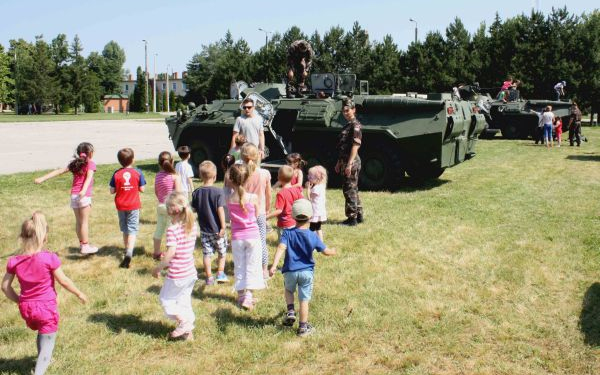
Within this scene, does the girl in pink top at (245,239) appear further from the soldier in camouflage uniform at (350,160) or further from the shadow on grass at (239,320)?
the soldier in camouflage uniform at (350,160)

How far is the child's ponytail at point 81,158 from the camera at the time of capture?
672cm

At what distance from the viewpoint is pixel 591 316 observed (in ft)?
17.5

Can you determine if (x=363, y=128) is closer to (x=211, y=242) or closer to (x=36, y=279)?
(x=211, y=242)

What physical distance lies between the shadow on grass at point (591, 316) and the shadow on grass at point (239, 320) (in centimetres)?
253

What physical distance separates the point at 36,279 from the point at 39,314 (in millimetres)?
230

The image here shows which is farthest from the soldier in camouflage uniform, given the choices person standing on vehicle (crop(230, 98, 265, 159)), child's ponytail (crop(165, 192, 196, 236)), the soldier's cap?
child's ponytail (crop(165, 192, 196, 236))

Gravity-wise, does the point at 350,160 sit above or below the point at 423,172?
above

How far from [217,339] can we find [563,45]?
37.2 metres

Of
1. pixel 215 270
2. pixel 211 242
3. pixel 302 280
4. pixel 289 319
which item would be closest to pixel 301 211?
pixel 302 280

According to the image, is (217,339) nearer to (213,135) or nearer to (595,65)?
(213,135)

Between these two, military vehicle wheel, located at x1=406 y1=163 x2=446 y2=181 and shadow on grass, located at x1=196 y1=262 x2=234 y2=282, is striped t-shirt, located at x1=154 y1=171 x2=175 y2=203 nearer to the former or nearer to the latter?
shadow on grass, located at x1=196 y1=262 x2=234 y2=282

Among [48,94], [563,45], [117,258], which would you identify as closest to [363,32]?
[563,45]

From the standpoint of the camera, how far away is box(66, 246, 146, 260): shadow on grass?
7.25m

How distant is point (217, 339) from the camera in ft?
16.1
